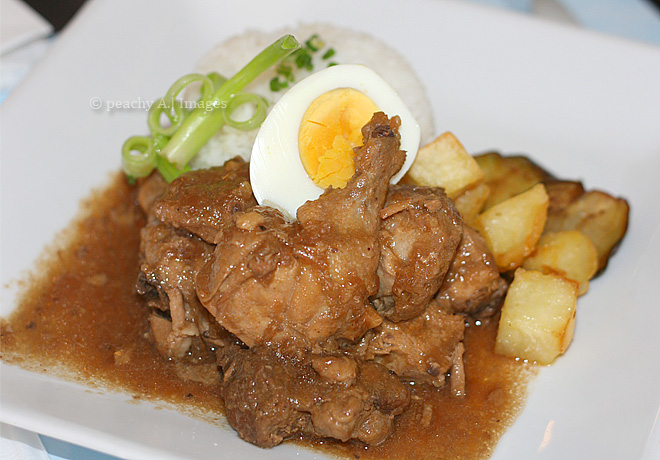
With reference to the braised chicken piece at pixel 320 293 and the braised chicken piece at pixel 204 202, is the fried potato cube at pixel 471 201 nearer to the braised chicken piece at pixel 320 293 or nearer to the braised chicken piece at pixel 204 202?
the braised chicken piece at pixel 320 293

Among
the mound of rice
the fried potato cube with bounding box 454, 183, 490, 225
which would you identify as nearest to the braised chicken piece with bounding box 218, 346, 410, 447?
the fried potato cube with bounding box 454, 183, 490, 225

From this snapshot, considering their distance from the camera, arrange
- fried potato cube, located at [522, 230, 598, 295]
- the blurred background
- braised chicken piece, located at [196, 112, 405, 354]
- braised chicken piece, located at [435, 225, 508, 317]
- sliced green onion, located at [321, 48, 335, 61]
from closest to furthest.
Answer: braised chicken piece, located at [196, 112, 405, 354] → braised chicken piece, located at [435, 225, 508, 317] → fried potato cube, located at [522, 230, 598, 295] → sliced green onion, located at [321, 48, 335, 61] → the blurred background

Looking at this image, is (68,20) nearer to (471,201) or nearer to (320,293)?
(471,201)

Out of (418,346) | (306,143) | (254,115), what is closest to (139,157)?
(254,115)

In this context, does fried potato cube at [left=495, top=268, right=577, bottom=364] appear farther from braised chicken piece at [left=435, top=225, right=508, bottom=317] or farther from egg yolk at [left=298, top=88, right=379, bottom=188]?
egg yolk at [left=298, top=88, right=379, bottom=188]

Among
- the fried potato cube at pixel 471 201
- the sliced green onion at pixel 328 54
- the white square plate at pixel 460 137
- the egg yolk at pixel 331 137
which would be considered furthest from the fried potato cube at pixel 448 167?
the sliced green onion at pixel 328 54
